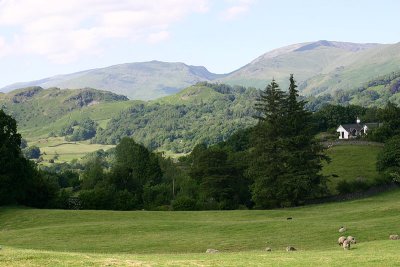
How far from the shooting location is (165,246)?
39.1 metres

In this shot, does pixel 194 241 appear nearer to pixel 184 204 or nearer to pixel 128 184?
pixel 184 204

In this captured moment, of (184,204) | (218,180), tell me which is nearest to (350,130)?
(218,180)

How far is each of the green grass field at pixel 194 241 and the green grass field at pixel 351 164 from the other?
48599mm

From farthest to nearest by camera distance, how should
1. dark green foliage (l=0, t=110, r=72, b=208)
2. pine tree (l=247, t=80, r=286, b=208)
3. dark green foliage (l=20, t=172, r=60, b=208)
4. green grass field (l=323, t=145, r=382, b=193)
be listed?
green grass field (l=323, t=145, r=382, b=193) < pine tree (l=247, t=80, r=286, b=208) < dark green foliage (l=20, t=172, r=60, b=208) < dark green foliage (l=0, t=110, r=72, b=208)

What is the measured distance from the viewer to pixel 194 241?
133 feet

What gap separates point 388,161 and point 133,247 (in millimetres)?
68342

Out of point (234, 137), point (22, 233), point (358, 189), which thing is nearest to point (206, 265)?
point (22, 233)

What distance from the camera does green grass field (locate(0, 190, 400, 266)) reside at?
2642cm

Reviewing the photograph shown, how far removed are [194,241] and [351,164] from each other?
81.6 m

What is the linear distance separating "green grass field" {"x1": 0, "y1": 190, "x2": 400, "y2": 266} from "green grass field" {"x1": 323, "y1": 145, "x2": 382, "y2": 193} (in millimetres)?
48599

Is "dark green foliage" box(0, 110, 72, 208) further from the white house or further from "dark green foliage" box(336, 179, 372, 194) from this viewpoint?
the white house

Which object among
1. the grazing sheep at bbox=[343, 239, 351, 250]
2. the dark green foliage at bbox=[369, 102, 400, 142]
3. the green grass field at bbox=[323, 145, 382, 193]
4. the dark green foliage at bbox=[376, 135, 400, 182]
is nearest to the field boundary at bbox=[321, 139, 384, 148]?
the green grass field at bbox=[323, 145, 382, 193]

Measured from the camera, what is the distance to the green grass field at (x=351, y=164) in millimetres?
102312

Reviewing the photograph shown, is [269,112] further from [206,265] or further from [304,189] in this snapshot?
[206,265]
